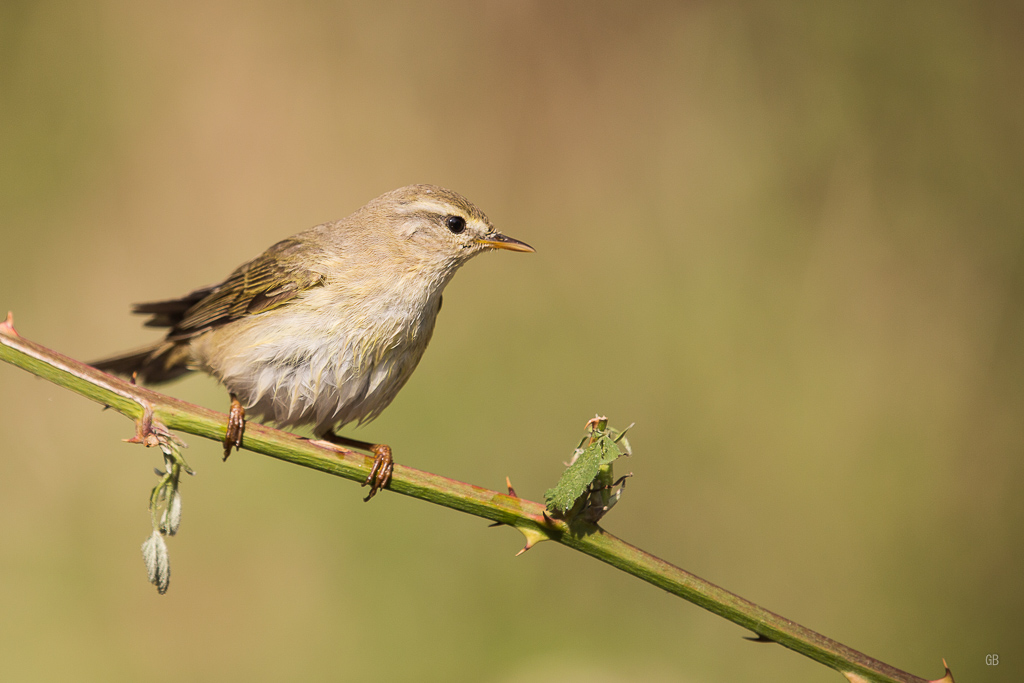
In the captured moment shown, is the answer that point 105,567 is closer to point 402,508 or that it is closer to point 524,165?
point 402,508

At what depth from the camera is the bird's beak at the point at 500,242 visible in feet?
10.6

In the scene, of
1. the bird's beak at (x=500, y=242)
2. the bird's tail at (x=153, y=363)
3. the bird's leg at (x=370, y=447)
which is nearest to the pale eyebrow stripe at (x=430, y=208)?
the bird's beak at (x=500, y=242)

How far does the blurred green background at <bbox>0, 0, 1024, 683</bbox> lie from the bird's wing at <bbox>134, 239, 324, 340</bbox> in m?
0.98

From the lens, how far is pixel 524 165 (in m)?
5.58

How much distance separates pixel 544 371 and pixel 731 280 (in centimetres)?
Result: 144

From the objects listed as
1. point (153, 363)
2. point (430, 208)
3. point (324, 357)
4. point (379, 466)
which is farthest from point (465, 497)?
point (153, 363)

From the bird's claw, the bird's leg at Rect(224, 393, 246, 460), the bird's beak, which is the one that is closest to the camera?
the bird's leg at Rect(224, 393, 246, 460)

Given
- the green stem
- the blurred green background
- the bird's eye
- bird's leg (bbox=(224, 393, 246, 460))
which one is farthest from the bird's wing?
the green stem

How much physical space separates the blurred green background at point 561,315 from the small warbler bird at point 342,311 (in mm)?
1304

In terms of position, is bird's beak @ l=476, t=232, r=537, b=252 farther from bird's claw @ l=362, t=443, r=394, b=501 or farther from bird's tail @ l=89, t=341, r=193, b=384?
bird's tail @ l=89, t=341, r=193, b=384

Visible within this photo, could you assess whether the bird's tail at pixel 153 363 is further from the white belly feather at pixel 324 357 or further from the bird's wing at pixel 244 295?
the white belly feather at pixel 324 357

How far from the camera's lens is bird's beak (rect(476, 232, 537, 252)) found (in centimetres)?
324

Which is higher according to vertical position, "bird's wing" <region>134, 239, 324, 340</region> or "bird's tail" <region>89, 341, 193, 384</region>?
"bird's wing" <region>134, 239, 324, 340</region>

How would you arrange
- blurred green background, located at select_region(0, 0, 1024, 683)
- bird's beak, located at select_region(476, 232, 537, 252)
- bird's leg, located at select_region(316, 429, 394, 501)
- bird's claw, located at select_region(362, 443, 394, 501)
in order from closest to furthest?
bird's claw, located at select_region(362, 443, 394, 501)
bird's leg, located at select_region(316, 429, 394, 501)
bird's beak, located at select_region(476, 232, 537, 252)
blurred green background, located at select_region(0, 0, 1024, 683)
